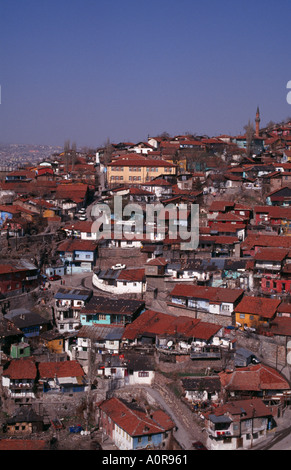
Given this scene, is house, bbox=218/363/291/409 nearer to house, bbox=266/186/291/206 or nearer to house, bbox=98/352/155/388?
house, bbox=98/352/155/388

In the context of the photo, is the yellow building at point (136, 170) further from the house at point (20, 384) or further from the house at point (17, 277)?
the house at point (20, 384)

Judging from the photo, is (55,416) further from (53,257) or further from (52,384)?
(53,257)

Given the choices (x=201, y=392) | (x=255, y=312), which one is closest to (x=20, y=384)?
(x=201, y=392)

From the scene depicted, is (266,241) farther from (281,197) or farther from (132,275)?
(132,275)

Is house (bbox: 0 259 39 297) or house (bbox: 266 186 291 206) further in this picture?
house (bbox: 266 186 291 206)

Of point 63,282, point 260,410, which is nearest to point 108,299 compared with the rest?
point 63,282

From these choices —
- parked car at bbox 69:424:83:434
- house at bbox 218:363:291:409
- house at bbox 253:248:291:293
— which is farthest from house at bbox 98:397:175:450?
house at bbox 253:248:291:293

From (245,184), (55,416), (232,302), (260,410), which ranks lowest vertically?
(55,416)
